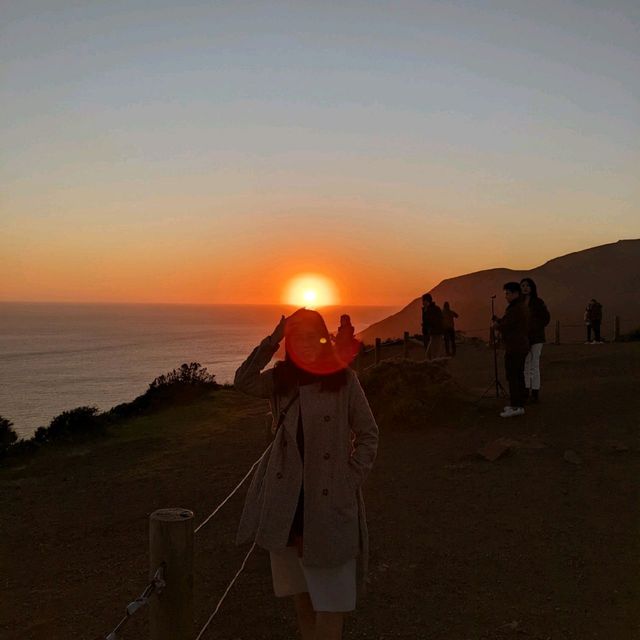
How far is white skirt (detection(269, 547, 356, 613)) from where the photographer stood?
3.02 metres

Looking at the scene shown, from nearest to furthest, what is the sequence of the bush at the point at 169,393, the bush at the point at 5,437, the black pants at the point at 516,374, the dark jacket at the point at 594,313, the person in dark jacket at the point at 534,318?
the black pants at the point at 516,374
the person in dark jacket at the point at 534,318
the bush at the point at 5,437
the bush at the point at 169,393
the dark jacket at the point at 594,313

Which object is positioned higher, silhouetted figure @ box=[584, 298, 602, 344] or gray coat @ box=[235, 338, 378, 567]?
silhouetted figure @ box=[584, 298, 602, 344]

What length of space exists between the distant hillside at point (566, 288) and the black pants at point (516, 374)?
223ft

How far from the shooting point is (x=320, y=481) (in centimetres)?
301

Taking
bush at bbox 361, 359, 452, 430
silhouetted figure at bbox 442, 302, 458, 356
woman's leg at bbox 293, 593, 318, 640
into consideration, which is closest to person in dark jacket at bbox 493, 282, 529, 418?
bush at bbox 361, 359, 452, 430

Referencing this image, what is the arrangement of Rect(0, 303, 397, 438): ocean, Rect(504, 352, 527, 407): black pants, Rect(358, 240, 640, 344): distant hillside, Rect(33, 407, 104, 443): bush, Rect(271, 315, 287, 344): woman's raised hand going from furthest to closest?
Rect(358, 240, 640, 344): distant hillside → Rect(0, 303, 397, 438): ocean → Rect(33, 407, 104, 443): bush → Rect(504, 352, 527, 407): black pants → Rect(271, 315, 287, 344): woman's raised hand

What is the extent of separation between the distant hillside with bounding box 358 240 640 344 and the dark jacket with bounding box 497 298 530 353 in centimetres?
6856

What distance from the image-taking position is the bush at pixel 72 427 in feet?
43.8

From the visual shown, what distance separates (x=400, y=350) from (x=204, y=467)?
15.1 meters

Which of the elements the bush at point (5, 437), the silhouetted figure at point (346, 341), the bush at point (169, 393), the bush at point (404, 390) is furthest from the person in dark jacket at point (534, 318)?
the bush at point (5, 437)

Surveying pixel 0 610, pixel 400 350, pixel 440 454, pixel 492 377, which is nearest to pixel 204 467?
pixel 440 454

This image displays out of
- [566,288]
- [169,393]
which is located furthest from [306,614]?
[566,288]

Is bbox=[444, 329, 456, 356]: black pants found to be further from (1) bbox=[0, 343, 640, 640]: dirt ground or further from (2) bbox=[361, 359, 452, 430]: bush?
(1) bbox=[0, 343, 640, 640]: dirt ground

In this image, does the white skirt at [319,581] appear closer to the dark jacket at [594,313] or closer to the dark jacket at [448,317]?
the dark jacket at [448,317]
